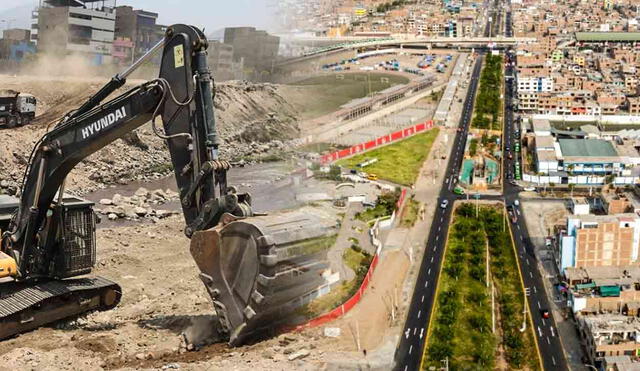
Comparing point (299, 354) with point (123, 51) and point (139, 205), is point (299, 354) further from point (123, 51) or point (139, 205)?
point (123, 51)

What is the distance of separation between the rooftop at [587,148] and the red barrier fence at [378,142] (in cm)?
552

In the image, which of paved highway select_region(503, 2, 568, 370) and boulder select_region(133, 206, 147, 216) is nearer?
paved highway select_region(503, 2, 568, 370)

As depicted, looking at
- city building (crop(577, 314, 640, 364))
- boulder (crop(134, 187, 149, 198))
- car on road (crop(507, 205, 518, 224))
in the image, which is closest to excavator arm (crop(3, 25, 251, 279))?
city building (crop(577, 314, 640, 364))

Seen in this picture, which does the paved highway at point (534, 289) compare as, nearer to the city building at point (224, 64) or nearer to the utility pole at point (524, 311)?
the utility pole at point (524, 311)

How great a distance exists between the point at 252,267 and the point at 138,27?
28394mm

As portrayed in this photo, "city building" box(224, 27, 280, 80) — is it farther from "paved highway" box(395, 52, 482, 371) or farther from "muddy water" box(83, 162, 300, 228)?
"paved highway" box(395, 52, 482, 371)

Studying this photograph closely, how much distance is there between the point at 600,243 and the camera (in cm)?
1327

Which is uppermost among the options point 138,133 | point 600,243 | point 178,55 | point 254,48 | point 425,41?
point 425,41

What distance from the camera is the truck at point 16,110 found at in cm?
1964

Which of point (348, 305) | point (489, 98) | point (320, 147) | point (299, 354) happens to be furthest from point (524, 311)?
point (489, 98)

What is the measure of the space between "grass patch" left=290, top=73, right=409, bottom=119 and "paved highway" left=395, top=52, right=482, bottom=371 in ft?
19.0

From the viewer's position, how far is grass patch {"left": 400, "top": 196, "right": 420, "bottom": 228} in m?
16.4

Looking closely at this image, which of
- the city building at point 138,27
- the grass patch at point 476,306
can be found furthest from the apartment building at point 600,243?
the city building at point 138,27

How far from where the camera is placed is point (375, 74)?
43125 mm
